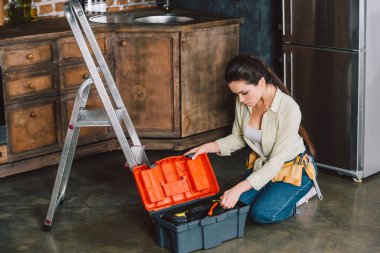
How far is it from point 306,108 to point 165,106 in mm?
972

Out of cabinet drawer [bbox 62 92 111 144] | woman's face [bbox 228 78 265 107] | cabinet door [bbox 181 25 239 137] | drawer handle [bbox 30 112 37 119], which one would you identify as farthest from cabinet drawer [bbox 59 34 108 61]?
woman's face [bbox 228 78 265 107]

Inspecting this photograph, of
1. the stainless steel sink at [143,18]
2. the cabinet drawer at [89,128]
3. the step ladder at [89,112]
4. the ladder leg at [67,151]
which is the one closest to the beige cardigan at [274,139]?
the step ladder at [89,112]

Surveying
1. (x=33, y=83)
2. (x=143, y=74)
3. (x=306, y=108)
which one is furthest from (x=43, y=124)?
(x=306, y=108)

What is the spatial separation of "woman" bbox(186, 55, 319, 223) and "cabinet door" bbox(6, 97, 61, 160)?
4.22ft

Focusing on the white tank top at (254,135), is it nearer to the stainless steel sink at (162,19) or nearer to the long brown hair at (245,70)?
the long brown hair at (245,70)

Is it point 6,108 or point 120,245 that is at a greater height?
point 6,108

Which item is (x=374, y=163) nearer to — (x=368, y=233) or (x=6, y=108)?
(x=368, y=233)

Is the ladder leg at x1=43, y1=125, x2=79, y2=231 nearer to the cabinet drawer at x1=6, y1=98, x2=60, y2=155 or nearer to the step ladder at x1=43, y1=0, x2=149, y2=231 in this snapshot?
the step ladder at x1=43, y1=0, x2=149, y2=231

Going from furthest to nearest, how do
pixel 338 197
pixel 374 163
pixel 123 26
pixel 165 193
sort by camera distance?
1. pixel 123 26
2. pixel 374 163
3. pixel 338 197
4. pixel 165 193

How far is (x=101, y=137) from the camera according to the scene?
493 centimetres

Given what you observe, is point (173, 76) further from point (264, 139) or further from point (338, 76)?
point (264, 139)

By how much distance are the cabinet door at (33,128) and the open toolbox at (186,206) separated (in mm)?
1324

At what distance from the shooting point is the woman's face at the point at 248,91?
3539 millimetres

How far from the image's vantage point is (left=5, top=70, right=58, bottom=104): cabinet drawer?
4367mm
